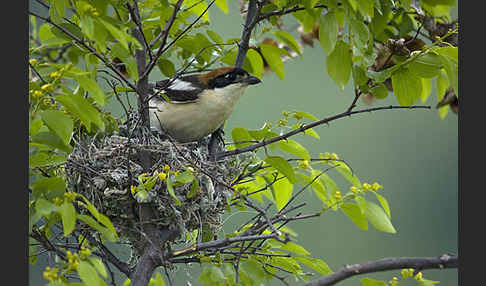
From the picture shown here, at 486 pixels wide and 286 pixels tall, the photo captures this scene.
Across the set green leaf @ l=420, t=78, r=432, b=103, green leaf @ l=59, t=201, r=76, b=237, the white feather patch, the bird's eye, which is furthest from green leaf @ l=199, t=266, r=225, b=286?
green leaf @ l=420, t=78, r=432, b=103

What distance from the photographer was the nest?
2.64m

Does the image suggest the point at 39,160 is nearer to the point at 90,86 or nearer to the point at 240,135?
the point at 90,86

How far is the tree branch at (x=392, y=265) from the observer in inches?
76.2

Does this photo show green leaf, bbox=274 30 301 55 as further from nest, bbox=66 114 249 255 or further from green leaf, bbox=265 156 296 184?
green leaf, bbox=265 156 296 184

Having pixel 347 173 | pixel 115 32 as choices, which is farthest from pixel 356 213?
pixel 115 32

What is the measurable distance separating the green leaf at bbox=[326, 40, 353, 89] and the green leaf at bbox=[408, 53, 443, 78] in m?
0.26

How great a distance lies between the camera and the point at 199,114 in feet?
10.8

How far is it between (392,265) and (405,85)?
933mm

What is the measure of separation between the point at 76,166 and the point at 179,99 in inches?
32.6

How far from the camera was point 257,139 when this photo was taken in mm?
2631

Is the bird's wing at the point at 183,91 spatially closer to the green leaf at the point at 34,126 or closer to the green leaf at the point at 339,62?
the green leaf at the point at 339,62

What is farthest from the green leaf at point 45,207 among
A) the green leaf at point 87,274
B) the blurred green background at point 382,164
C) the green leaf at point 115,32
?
the blurred green background at point 382,164

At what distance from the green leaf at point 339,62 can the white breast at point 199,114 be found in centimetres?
84

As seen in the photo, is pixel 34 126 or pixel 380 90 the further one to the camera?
pixel 380 90
